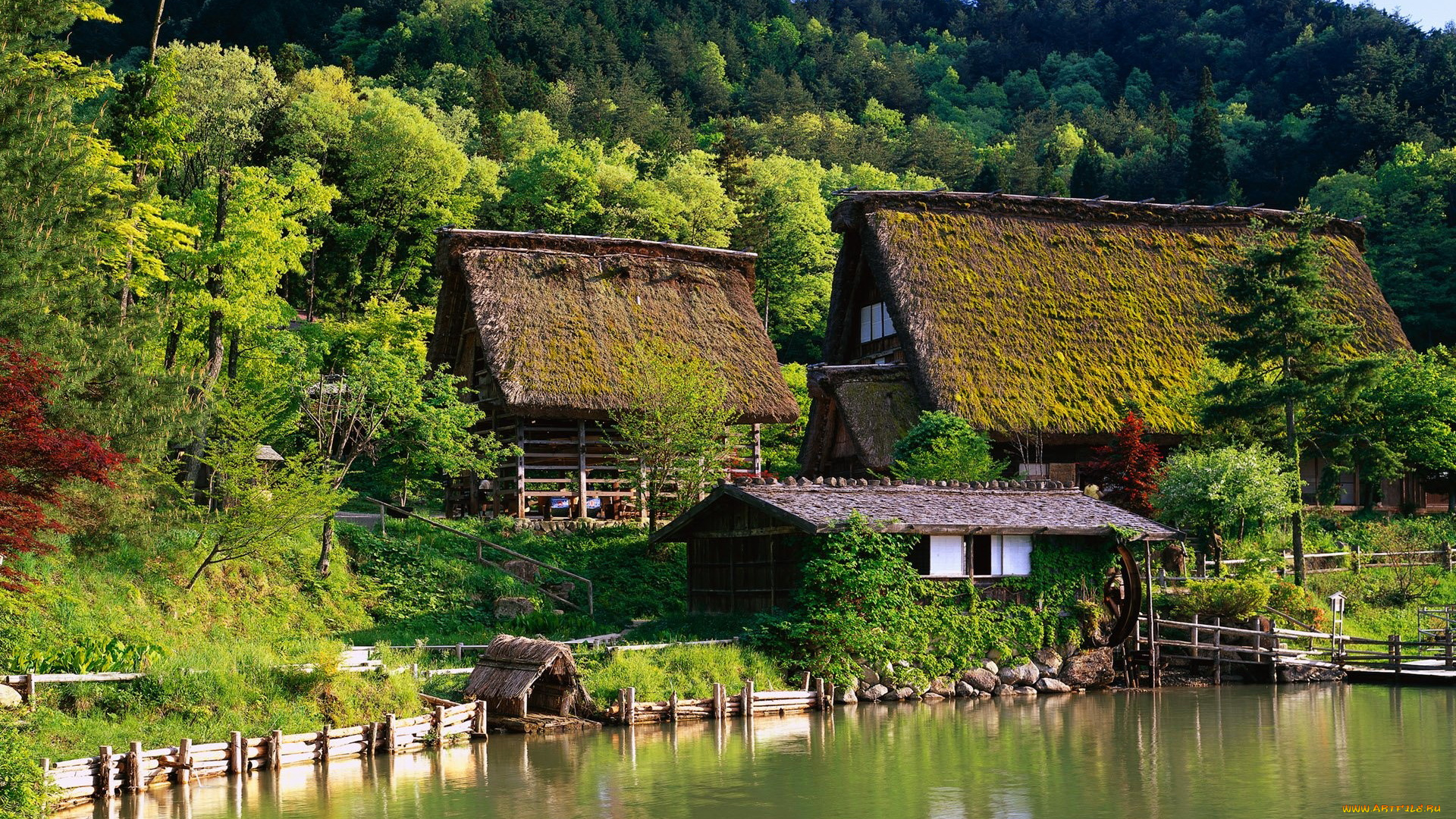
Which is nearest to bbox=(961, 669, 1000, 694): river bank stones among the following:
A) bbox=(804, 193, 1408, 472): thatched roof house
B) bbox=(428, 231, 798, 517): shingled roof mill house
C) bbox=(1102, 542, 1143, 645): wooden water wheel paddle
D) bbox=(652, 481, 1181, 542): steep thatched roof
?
bbox=(652, 481, 1181, 542): steep thatched roof

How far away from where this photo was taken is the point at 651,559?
34188 mm

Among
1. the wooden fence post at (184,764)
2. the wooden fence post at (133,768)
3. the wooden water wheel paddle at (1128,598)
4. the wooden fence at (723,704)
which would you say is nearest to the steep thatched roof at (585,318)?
the wooden water wheel paddle at (1128,598)

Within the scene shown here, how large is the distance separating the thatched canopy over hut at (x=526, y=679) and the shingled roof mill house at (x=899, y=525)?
17.7 ft

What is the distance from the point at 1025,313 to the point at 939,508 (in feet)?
47.5

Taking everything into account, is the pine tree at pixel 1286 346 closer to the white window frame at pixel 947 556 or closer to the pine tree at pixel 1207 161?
the white window frame at pixel 947 556

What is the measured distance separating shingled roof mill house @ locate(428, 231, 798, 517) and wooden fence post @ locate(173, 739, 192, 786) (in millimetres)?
18025

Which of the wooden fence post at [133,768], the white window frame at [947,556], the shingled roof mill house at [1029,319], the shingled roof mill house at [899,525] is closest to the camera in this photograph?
the wooden fence post at [133,768]

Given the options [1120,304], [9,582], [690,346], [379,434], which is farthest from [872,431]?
[9,582]

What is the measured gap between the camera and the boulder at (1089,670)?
28.2m

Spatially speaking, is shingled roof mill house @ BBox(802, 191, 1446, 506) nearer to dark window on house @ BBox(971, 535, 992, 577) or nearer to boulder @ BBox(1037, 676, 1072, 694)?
dark window on house @ BBox(971, 535, 992, 577)

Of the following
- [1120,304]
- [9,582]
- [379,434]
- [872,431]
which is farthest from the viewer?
[1120,304]

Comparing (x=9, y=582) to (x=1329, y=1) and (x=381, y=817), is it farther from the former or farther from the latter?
(x=1329, y=1)

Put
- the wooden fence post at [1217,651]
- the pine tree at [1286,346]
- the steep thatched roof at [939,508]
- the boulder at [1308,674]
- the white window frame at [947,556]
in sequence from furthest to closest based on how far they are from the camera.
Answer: the pine tree at [1286,346], the boulder at [1308,674], the wooden fence post at [1217,651], the white window frame at [947,556], the steep thatched roof at [939,508]

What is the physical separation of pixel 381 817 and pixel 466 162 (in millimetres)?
50257
